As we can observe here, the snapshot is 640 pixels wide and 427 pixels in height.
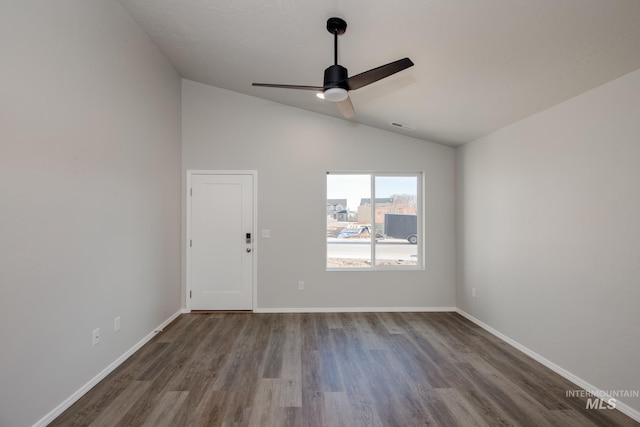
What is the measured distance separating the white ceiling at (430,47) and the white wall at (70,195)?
2.41 feet

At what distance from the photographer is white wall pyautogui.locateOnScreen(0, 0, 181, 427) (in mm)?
1720

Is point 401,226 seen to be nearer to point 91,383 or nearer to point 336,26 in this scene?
point 336,26

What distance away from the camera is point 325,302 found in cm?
421

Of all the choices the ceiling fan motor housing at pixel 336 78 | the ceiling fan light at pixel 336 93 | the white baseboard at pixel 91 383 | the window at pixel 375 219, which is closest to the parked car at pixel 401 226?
the window at pixel 375 219

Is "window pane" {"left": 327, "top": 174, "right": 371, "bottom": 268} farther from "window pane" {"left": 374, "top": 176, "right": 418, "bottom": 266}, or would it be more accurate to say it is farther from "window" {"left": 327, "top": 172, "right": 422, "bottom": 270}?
"window pane" {"left": 374, "top": 176, "right": 418, "bottom": 266}

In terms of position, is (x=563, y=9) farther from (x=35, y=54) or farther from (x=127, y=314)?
(x=127, y=314)

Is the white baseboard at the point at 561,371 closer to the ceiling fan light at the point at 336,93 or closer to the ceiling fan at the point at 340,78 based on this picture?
the ceiling fan at the point at 340,78

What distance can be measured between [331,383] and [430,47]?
286 centimetres

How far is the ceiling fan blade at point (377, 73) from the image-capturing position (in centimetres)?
191

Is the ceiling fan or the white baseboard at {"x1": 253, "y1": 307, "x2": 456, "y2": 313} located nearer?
the ceiling fan

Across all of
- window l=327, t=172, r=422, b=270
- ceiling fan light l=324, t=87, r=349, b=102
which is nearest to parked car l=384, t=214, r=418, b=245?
window l=327, t=172, r=422, b=270

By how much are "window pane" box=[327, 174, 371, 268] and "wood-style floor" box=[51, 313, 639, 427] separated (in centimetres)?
108

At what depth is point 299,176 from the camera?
4.21m

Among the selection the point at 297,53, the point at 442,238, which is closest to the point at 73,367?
the point at 297,53
